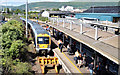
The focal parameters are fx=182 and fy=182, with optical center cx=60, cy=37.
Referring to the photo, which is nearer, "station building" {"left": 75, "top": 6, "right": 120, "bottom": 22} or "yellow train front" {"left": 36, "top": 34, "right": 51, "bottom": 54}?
"yellow train front" {"left": 36, "top": 34, "right": 51, "bottom": 54}

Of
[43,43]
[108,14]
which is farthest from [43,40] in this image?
[108,14]

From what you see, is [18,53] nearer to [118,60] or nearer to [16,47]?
[16,47]

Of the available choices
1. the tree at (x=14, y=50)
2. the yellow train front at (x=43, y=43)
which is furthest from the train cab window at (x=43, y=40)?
the tree at (x=14, y=50)

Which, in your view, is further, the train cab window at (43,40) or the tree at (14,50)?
the train cab window at (43,40)

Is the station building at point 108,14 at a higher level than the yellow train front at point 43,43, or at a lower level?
higher

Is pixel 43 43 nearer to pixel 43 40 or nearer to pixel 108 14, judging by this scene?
pixel 43 40

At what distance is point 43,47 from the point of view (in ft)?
53.4

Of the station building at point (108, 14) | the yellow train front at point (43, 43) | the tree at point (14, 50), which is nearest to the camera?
the tree at point (14, 50)

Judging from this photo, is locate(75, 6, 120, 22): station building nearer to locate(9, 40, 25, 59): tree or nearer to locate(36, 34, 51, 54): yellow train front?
locate(36, 34, 51, 54): yellow train front

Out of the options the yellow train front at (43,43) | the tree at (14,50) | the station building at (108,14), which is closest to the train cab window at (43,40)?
the yellow train front at (43,43)

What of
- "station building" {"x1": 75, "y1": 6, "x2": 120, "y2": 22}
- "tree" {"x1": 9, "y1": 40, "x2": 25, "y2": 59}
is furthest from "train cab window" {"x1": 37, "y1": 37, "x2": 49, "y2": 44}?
"station building" {"x1": 75, "y1": 6, "x2": 120, "y2": 22}

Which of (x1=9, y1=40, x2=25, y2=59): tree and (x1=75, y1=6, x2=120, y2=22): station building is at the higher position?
(x1=75, y1=6, x2=120, y2=22): station building

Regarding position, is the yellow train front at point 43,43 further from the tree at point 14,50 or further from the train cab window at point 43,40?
the tree at point 14,50

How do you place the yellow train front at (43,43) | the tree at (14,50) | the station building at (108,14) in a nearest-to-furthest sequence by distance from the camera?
the tree at (14,50) → the yellow train front at (43,43) → the station building at (108,14)
